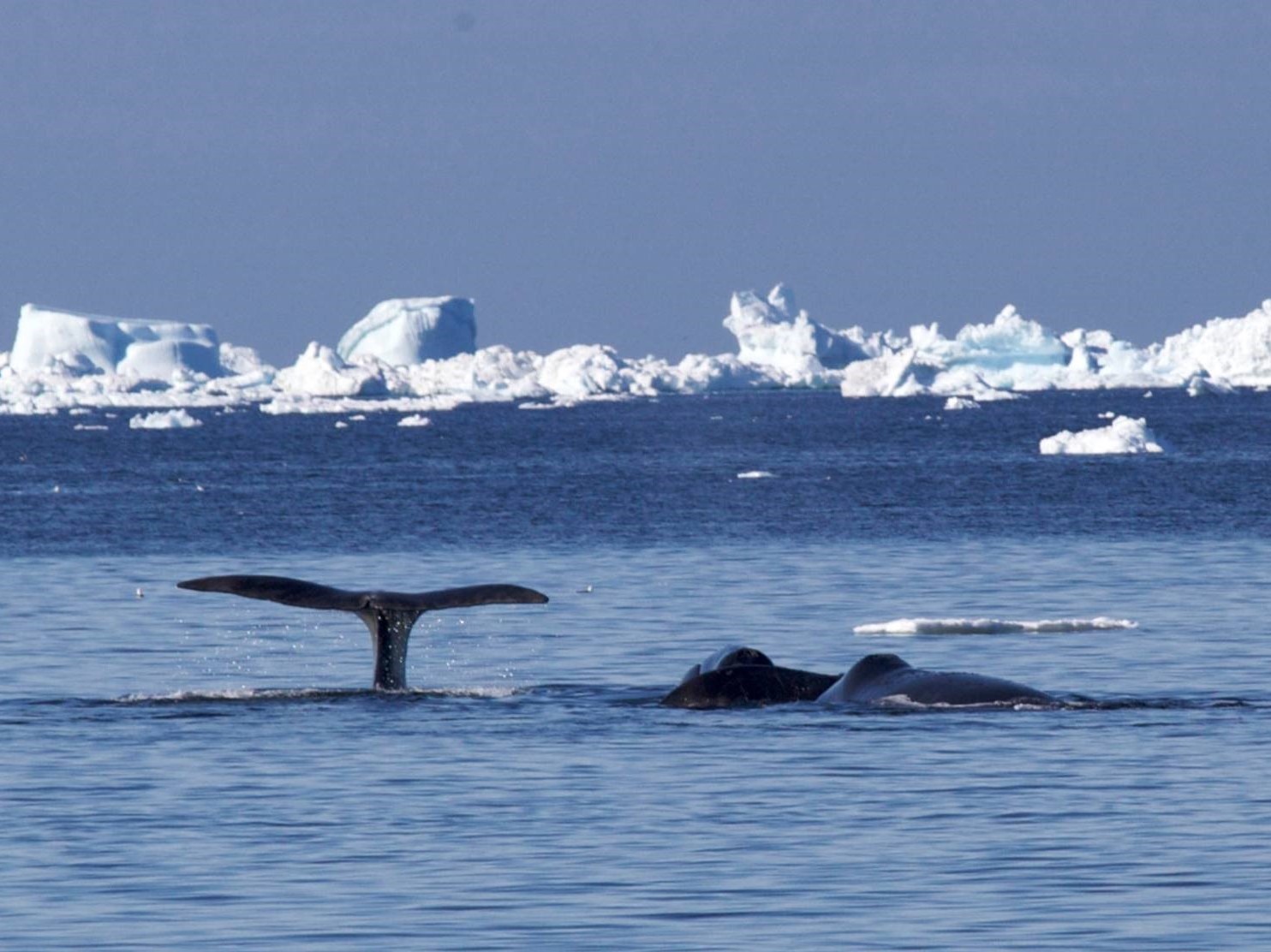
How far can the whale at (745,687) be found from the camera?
21594 millimetres

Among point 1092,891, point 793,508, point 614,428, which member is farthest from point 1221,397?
point 1092,891

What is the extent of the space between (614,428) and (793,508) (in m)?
87.2

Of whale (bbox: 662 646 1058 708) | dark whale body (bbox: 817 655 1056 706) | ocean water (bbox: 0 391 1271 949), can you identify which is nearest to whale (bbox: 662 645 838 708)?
whale (bbox: 662 646 1058 708)

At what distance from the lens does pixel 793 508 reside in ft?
205

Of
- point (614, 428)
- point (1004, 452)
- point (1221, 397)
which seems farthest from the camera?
point (1221, 397)

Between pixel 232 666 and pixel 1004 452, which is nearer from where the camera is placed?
pixel 232 666

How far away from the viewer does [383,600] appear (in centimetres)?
2105

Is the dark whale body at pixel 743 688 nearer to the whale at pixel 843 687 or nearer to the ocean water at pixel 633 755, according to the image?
the whale at pixel 843 687

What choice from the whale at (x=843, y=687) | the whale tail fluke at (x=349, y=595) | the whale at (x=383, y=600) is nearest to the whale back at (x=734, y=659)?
the whale at (x=843, y=687)

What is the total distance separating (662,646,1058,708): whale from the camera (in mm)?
21109

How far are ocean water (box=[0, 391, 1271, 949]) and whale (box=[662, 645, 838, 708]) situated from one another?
0.32m

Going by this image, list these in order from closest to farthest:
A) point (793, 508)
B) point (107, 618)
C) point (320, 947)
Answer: point (320, 947)
point (107, 618)
point (793, 508)

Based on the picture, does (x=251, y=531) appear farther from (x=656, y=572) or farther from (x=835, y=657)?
(x=835, y=657)

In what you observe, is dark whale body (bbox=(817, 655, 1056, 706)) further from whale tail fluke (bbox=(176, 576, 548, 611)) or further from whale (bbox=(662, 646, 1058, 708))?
whale tail fluke (bbox=(176, 576, 548, 611))
